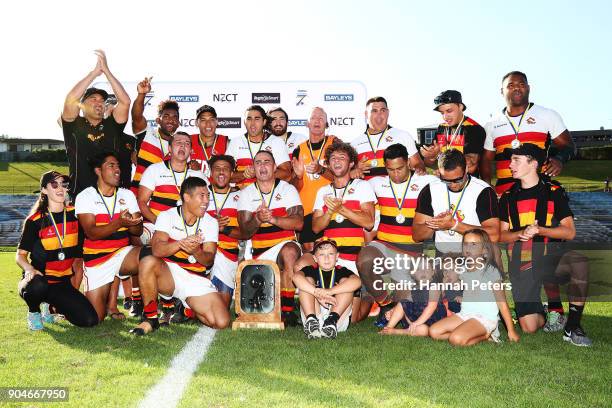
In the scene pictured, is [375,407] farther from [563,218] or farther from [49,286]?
[49,286]

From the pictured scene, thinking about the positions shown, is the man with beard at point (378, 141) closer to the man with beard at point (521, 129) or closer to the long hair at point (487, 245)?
the man with beard at point (521, 129)

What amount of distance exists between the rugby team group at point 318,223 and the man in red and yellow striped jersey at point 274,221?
2 centimetres

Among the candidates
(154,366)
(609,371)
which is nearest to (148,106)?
(154,366)

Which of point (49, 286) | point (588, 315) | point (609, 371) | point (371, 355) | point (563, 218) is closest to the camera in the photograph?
point (609, 371)

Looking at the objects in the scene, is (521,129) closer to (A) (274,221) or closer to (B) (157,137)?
(A) (274,221)

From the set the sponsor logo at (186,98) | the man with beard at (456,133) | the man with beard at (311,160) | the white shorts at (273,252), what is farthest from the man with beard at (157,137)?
the man with beard at (456,133)

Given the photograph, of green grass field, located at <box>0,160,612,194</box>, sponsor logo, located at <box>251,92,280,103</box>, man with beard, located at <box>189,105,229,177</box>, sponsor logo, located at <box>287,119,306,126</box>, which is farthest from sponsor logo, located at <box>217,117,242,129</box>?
green grass field, located at <box>0,160,612,194</box>

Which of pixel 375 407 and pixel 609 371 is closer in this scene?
pixel 375 407

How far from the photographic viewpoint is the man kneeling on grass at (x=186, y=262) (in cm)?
532

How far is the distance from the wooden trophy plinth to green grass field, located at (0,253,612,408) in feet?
0.78

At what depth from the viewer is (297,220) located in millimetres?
5719

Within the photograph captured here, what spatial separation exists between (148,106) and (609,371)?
7597 millimetres

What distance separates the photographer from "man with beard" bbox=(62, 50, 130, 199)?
6035 mm

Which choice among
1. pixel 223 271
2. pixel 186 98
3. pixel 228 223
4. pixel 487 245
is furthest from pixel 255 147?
pixel 186 98
